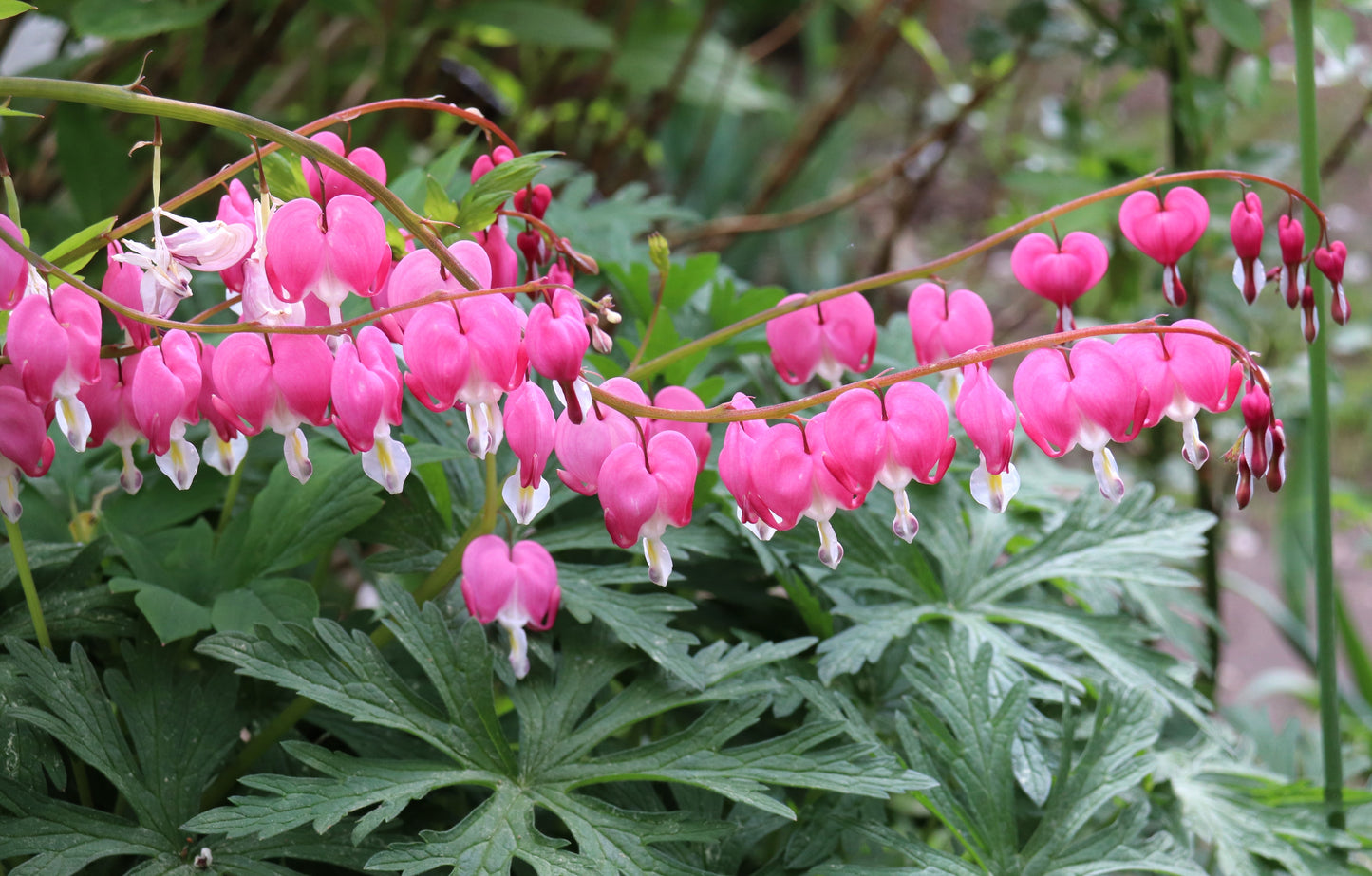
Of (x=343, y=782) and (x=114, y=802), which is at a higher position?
(x=343, y=782)

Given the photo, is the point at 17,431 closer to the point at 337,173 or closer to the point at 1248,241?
the point at 337,173

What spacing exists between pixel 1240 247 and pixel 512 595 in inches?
21.3

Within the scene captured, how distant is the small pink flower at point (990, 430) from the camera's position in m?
0.62

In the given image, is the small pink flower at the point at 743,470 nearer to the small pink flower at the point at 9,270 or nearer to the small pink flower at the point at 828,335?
the small pink flower at the point at 828,335

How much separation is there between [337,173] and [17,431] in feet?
0.79

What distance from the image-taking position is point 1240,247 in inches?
29.6

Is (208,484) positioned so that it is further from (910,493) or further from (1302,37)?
(1302,37)

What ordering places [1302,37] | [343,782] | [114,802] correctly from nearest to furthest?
[343,782] → [114,802] → [1302,37]

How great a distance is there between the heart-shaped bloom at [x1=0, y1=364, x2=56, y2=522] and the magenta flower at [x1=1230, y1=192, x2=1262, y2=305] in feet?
2.47

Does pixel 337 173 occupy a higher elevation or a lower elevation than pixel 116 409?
higher

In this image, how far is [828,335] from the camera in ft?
2.83

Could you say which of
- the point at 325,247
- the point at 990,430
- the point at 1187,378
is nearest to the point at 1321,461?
the point at 1187,378

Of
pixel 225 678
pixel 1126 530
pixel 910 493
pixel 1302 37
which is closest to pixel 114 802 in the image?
pixel 225 678

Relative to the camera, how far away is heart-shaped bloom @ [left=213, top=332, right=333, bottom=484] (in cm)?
62
